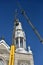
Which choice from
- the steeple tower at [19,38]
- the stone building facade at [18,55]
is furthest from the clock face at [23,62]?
the steeple tower at [19,38]

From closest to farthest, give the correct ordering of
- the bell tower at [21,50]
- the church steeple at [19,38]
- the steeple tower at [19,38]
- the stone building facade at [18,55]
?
the stone building facade at [18,55]
the bell tower at [21,50]
the steeple tower at [19,38]
the church steeple at [19,38]

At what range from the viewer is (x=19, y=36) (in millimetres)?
36781

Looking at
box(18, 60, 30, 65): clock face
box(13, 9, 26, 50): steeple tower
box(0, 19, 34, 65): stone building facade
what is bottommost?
box(18, 60, 30, 65): clock face

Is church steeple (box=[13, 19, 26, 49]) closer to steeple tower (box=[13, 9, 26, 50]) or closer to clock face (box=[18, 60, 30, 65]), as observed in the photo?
steeple tower (box=[13, 9, 26, 50])

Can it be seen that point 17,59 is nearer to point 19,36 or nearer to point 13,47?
point 13,47

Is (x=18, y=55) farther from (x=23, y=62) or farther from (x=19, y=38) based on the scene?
(x=19, y=38)

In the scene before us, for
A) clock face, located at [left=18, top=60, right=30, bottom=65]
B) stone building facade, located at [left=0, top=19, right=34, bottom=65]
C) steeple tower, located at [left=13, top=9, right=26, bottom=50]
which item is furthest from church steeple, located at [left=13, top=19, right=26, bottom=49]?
clock face, located at [left=18, top=60, right=30, bottom=65]

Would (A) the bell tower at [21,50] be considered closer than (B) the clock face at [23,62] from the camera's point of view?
No

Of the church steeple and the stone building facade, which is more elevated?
the church steeple

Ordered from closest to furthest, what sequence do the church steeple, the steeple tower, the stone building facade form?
1. the stone building facade
2. the steeple tower
3. the church steeple

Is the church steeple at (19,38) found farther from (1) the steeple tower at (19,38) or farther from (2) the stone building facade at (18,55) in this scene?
(2) the stone building facade at (18,55)

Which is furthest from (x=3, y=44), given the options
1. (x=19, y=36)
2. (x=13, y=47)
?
(x=19, y=36)

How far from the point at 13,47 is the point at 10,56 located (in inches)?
82.5

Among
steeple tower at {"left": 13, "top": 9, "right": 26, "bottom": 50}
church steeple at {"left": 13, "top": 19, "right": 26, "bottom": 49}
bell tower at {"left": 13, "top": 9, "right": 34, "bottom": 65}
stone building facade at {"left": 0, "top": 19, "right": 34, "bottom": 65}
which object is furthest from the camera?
church steeple at {"left": 13, "top": 19, "right": 26, "bottom": 49}
